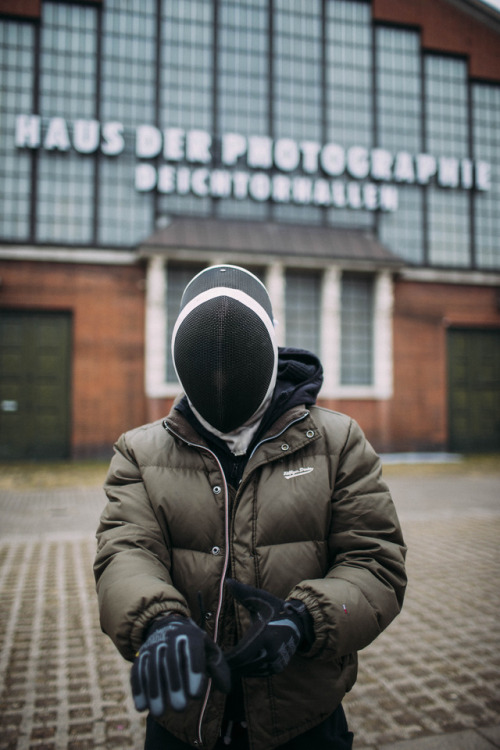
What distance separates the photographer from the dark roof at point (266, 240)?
14523 millimetres

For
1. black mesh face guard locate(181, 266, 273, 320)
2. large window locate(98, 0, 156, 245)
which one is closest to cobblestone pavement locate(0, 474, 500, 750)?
black mesh face guard locate(181, 266, 273, 320)

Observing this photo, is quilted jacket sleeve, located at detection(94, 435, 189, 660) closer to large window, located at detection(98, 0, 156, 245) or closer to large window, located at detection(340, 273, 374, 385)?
large window, located at detection(98, 0, 156, 245)

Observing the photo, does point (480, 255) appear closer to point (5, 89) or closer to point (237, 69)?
point (237, 69)

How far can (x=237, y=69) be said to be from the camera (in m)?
16.3

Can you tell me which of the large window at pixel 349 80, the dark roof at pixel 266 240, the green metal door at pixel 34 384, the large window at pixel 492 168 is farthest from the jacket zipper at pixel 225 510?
the large window at pixel 492 168

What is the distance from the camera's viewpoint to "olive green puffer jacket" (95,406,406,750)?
5.34ft

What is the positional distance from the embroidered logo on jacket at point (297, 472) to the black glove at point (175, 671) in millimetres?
591

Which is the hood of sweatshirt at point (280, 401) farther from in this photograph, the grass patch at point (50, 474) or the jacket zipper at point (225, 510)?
the grass patch at point (50, 474)

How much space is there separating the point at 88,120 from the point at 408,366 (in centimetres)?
1107

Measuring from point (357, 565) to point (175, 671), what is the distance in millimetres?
661

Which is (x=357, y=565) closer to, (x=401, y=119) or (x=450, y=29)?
(x=401, y=119)

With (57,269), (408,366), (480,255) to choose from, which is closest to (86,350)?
(57,269)

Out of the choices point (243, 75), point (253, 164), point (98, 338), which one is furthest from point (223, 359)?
point (243, 75)

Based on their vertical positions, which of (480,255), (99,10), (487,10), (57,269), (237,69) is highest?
(487,10)
